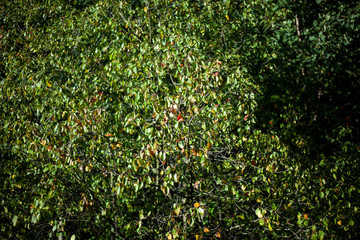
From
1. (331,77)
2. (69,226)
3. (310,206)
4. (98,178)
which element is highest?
(98,178)

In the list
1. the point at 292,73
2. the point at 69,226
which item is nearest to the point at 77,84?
the point at 69,226

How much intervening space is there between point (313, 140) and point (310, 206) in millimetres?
3614

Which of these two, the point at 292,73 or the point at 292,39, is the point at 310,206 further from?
the point at 292,39

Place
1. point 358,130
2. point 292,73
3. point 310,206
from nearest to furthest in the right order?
point 310,206, point 292,73, point 358,130

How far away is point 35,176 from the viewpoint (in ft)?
12.8

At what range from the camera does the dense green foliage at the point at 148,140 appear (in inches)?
124

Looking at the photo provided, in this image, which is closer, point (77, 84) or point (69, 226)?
point (77, 84)

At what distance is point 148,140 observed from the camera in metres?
3.55

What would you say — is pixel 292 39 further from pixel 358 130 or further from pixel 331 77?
pixel 358 130

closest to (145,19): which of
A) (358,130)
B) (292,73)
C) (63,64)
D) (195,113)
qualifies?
(63,64)

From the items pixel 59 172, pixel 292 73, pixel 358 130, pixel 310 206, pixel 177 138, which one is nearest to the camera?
pixel 177 138

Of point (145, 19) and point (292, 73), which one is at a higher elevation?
point (145, 19)

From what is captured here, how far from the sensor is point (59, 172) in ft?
11.2

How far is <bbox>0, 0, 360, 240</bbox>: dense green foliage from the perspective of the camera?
3.15 meters
